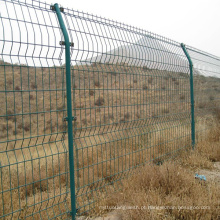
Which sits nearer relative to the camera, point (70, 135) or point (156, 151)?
point (70, 135)

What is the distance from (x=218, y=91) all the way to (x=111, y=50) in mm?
8213

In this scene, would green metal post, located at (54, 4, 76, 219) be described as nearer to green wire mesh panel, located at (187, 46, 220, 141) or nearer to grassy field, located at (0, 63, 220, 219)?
grassy field, located at (0, 63, 220, 219)

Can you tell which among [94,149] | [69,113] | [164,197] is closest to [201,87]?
[94,149]

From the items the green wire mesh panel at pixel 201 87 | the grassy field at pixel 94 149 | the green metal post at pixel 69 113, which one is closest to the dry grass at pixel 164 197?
the grassy field at pixel 94 149

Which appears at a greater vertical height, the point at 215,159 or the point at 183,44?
the point at 183,44

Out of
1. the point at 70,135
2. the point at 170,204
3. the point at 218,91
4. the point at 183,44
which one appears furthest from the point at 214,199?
the point at 218,91

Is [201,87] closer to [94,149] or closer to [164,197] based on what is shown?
[94,149]

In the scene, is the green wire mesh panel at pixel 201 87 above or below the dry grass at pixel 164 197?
above

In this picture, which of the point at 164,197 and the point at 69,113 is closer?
the point at 69,113

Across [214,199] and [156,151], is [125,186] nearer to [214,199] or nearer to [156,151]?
[214,199]

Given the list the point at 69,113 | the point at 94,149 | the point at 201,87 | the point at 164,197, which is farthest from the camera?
the point at 201,87

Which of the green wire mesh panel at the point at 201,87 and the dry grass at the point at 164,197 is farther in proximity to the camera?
the green wire mesh panel at the point at 201,87

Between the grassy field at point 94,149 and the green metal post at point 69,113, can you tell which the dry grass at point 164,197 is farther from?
the green metal post at point 69,113

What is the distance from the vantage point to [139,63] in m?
4.68
